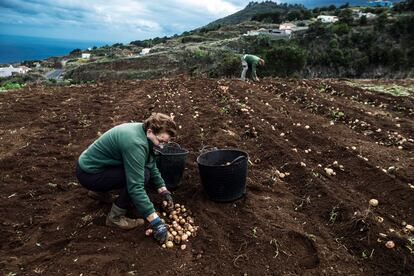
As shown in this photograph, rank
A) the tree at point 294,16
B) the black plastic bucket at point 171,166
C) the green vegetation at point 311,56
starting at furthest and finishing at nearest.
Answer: the tree at point 294,16 < the green vegetation at point 311,56 < the black plastic bucket at point 171,166

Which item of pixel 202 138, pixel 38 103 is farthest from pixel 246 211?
pixel 38 103

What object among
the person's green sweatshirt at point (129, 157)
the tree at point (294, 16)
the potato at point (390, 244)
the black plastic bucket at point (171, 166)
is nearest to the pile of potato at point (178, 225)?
the person's green sweatshirt at point (129, 157)

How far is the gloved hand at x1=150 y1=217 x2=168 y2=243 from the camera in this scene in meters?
3.32

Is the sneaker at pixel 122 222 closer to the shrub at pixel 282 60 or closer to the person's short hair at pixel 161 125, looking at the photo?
the person's short hair at pixel 161 125

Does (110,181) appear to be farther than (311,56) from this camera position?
No

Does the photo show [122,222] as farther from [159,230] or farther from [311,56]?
[311,56]

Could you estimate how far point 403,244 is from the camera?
3.38 m

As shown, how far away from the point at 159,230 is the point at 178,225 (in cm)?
32

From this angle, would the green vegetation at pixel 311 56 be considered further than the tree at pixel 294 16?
No

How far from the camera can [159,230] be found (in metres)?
3.32

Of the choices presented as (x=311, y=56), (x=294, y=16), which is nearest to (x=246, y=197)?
(x=311, y=56)

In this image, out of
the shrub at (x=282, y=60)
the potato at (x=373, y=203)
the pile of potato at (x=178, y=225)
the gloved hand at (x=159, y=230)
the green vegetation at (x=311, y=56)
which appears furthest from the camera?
the green vegetation at (x=311, y=56)

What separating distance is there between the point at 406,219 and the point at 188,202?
92.7 inches

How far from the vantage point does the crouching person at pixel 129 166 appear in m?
3.27
